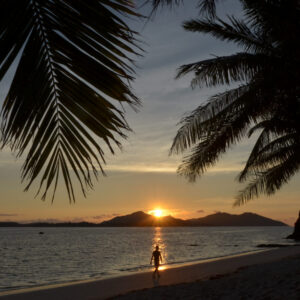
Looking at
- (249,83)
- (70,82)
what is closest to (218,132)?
(249,83)

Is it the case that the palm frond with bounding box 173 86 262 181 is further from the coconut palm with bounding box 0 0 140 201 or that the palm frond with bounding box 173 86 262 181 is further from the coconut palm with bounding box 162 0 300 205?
the coconut palm with bounding box 0 0 140 201

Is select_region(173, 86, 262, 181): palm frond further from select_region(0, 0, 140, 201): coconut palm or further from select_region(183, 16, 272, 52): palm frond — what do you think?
select_region(0, 0, 140, 201): coconut palm

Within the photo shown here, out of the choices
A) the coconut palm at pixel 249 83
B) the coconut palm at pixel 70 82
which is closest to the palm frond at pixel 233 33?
the coconut palm at pixel 249 83

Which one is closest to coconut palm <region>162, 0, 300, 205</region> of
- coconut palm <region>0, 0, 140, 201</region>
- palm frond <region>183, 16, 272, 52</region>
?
palm frond <region>183, 16, 272, 52</region>

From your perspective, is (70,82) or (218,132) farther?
(218,132)

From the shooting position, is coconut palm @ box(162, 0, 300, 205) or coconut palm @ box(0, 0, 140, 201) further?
coconut palm @ box(162, 0, 300, 205)

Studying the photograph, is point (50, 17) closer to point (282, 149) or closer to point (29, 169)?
point (29, 169)

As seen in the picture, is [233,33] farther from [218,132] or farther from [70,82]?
[70,82]

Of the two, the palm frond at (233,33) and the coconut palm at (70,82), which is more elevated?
the palm frond at (233,33)

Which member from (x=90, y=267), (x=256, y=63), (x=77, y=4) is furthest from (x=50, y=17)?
(x=90, y=267)

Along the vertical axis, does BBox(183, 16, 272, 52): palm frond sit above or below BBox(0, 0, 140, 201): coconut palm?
above

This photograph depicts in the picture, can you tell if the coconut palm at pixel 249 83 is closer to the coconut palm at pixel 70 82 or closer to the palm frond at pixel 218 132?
the palm frond at pixel 218 132

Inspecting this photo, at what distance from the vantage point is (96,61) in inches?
56.6

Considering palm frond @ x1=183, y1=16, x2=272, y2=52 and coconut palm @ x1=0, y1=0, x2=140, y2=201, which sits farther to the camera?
palm frond @ x1=183, y1=16, x2=272, y2=52
